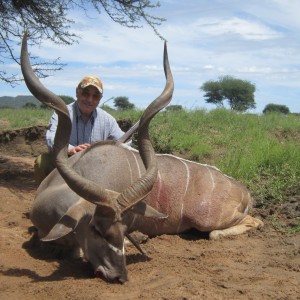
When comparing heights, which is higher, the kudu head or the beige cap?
the beige cap

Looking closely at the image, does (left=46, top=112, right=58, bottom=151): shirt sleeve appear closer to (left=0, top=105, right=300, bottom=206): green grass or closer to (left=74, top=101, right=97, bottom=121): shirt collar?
(left=74, top=101, right=97, bottom=121): shirt collar

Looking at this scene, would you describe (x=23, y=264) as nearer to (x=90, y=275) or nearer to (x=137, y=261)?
(x=90, y=275)

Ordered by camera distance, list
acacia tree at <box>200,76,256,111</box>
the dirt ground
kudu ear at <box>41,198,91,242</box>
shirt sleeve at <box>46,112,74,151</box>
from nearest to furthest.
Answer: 1. the dirt ground
2. kudu ear at <box>41,198,91,242</box>
3. shirt sleeve at <box>46,112,74,151</box>
4. acacia tree at <box>200,76,256,111</box>

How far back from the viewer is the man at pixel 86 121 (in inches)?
175

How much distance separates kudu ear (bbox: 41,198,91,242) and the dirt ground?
262mm

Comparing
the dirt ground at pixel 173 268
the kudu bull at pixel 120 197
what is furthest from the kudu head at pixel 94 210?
the dirt ground at pixel 173 268

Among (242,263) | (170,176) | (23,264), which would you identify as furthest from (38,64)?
(242,263)

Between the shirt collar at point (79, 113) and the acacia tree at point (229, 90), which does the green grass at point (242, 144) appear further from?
the acacia tree at point (229, 90)

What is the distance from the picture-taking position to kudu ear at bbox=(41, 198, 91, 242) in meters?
2.91

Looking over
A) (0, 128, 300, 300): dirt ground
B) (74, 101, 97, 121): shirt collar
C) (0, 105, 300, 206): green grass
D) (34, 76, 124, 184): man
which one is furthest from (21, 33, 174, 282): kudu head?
(0, 105, 300, 206): green grass

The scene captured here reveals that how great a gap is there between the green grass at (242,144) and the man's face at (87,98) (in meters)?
1.88

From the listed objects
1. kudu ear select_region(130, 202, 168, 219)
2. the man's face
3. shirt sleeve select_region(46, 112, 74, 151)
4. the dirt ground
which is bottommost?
the dirt ground

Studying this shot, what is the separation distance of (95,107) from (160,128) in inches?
140

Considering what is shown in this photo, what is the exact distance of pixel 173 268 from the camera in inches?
128
